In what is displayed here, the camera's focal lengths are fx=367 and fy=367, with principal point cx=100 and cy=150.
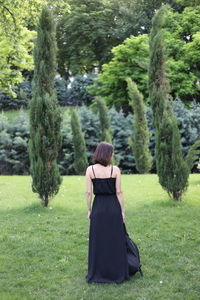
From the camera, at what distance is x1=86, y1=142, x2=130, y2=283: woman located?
16.8 feet

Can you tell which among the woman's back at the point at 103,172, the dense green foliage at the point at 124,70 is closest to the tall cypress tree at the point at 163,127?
the woman's back at the point at 103,172

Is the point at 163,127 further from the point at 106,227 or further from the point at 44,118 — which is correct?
the point at 106,227

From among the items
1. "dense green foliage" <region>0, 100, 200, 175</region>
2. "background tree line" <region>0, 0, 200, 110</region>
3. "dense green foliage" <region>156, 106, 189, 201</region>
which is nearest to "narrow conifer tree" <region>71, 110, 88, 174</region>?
"dense green foliage" <region>0, 100, 200, 175</region>

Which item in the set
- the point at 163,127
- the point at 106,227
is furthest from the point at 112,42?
the point at 106,227

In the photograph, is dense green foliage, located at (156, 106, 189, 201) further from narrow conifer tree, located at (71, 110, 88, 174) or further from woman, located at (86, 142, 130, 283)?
narrow conifer tree, located at (71, 110, 88, 174)

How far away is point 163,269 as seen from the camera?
574 cm

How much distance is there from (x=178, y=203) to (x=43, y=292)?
20.0ft

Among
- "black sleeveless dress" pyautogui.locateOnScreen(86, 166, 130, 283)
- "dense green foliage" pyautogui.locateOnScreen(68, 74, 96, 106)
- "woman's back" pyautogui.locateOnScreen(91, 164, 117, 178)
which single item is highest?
"dense green foliage" pyautogui.locateOnScreen(68, 74, 96, 106)

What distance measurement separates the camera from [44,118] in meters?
9.81

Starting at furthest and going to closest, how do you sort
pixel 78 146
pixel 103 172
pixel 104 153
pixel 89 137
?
pixel 89 137
pixel 78 146
pixel 103 172
pixel 104 153

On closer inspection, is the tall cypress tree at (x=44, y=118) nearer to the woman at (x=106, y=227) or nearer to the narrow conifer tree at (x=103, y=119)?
the woman at (x=106, y=227)

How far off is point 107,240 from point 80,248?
187 cm

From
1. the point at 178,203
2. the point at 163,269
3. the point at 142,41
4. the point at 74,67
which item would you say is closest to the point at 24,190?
the point at 178,203

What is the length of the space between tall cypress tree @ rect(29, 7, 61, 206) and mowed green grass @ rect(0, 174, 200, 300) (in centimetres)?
86
